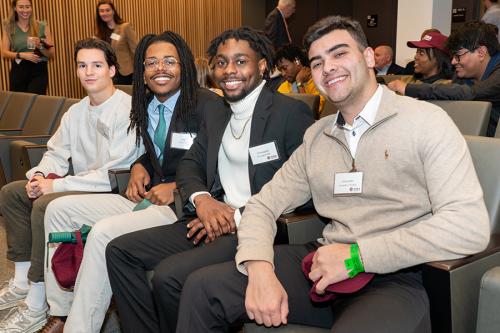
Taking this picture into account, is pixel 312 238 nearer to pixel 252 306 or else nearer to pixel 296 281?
pixel 296 281

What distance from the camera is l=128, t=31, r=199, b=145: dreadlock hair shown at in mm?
2562

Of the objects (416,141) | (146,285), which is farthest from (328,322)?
(146,285)

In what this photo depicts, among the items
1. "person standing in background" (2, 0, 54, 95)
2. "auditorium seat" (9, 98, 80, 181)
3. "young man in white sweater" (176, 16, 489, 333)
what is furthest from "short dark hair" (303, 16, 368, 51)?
"person standing in background" (2, 0, 54, 95)

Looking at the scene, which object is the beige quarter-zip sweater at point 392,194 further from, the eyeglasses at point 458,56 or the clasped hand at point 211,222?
the eyeglasses at point 458,56

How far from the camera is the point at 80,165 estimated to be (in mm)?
2932

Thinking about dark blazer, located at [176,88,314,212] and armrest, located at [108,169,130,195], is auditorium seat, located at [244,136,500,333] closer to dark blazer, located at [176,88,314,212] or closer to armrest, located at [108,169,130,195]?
dark blazer, located at [176,88,314,212]

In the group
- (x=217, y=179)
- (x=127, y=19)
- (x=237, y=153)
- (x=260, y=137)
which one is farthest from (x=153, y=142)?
(x=127, y=19)

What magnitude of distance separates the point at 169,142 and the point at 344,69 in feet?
3.74

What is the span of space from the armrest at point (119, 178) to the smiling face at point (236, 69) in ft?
2.49

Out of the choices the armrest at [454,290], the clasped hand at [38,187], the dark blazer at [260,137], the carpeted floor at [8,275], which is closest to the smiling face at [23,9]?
the carpeted floor at [8,275]

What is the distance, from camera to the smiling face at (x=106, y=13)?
19.4ft

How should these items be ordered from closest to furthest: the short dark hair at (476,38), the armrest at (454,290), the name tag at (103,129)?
the armrest at (454,290) → the name tag at (103,129) → the short dark hair at (476,38)

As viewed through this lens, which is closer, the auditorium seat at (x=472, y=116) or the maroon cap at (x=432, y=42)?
the auditorium seat at (x=472, y=116)

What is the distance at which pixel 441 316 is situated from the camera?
4.49ft
